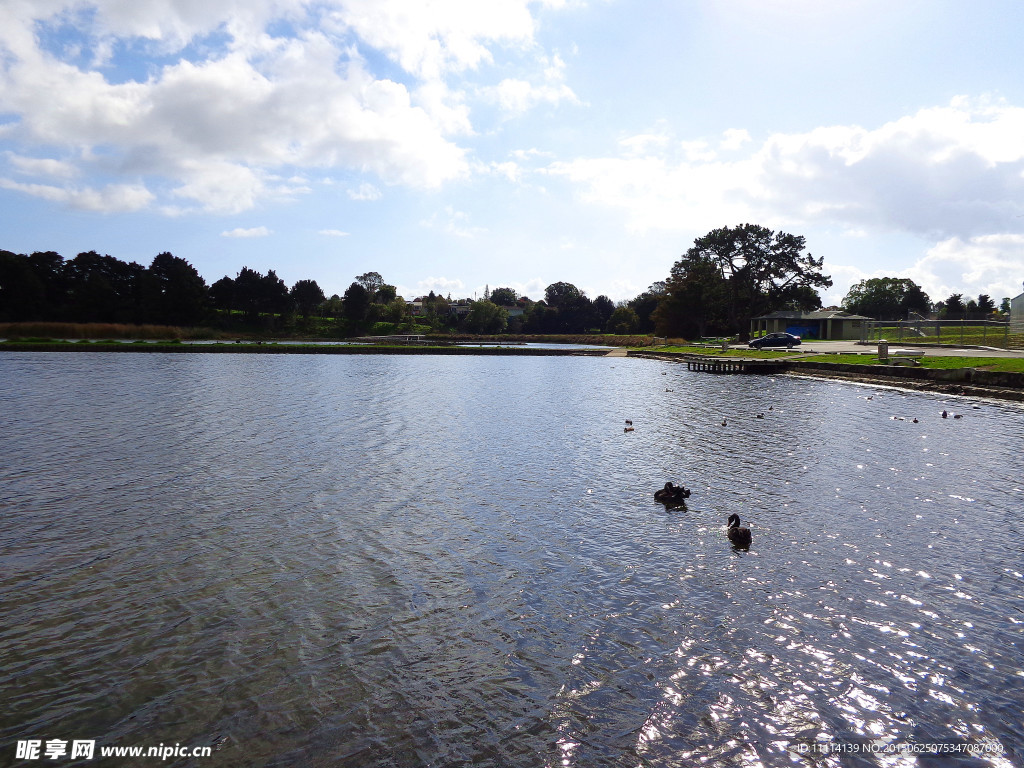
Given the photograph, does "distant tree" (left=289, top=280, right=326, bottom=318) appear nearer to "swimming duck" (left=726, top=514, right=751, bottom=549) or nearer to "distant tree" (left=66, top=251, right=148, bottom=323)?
"distant tree" (left=66, top=251, right=148, bottom=323)

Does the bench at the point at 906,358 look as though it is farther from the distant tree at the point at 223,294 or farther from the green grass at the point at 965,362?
the distant tree at the point at 223,294

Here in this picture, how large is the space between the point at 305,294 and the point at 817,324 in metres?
117

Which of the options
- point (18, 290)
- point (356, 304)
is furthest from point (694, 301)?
point (18, 290)

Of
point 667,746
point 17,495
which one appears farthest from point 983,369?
point 17,495

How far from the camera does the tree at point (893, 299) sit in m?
166

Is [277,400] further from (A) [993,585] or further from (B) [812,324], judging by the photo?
(B) [812,324]

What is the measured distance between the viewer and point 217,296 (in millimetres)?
143125

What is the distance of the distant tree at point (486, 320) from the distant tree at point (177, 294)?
70817 mm

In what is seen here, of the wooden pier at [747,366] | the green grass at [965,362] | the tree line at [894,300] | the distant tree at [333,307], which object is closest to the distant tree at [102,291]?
the distant tree at [333,307]

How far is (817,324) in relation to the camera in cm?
10125

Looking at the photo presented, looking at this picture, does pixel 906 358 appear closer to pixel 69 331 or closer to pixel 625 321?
pixel 69 331

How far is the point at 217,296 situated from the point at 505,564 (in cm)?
15018

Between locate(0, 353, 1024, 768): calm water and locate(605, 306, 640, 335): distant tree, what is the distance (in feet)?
484

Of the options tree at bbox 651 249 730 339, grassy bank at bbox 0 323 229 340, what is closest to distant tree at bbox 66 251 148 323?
grassy bank at bbox 0 323 229 340
